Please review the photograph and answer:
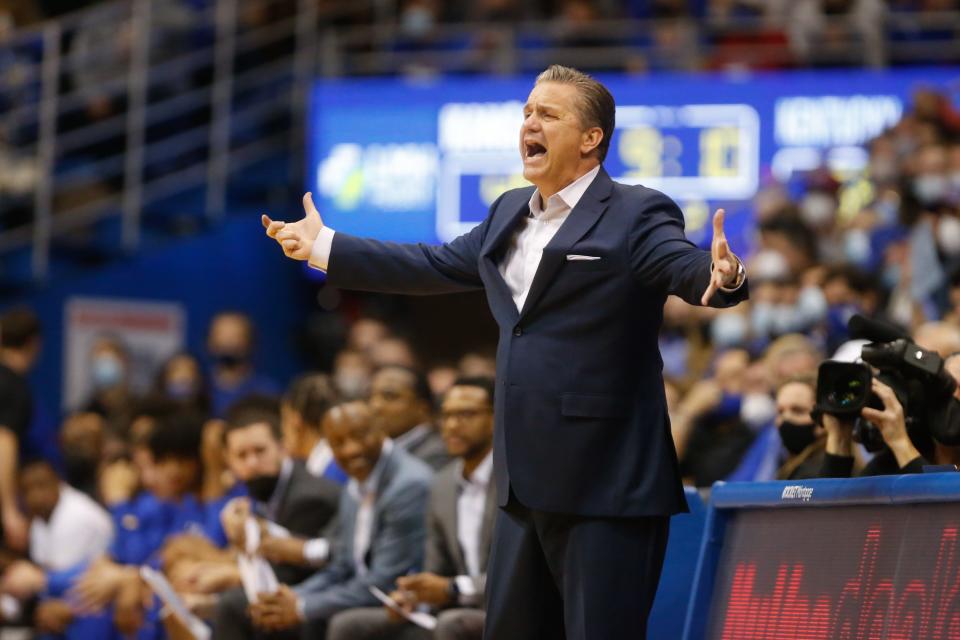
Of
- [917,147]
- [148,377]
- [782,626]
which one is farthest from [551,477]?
[148,377]

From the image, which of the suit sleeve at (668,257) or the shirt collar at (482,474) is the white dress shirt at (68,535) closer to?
the shirt collar at (482,474)

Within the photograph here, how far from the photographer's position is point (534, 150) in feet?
14.9

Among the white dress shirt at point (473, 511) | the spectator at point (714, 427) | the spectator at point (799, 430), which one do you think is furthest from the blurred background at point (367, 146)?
the spectator at point (799, 430)

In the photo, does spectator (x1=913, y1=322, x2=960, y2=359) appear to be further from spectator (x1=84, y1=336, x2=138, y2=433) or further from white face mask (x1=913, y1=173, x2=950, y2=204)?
spectator (x1=84, y1=336, x2=138, y2=433)

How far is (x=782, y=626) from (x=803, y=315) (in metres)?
6.13

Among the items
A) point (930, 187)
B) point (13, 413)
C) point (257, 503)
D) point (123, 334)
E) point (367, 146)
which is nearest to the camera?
point (257, 503)

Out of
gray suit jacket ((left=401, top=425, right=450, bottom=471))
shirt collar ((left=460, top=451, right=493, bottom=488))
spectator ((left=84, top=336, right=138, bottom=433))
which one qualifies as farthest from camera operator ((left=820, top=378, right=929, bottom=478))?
spectator ((left=84, top=336, right=138, bottom=433))

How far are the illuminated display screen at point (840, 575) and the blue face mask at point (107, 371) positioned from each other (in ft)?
29.5

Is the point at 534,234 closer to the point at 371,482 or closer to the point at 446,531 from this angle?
the point at 446,531

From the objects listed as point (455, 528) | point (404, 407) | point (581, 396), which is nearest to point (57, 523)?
point (404, 407)

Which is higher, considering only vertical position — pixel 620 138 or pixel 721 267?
pixel 620 138

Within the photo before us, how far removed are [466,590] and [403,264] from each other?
2.42 meters

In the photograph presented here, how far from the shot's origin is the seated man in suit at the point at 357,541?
7480 millimetres

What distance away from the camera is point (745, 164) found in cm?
1388
